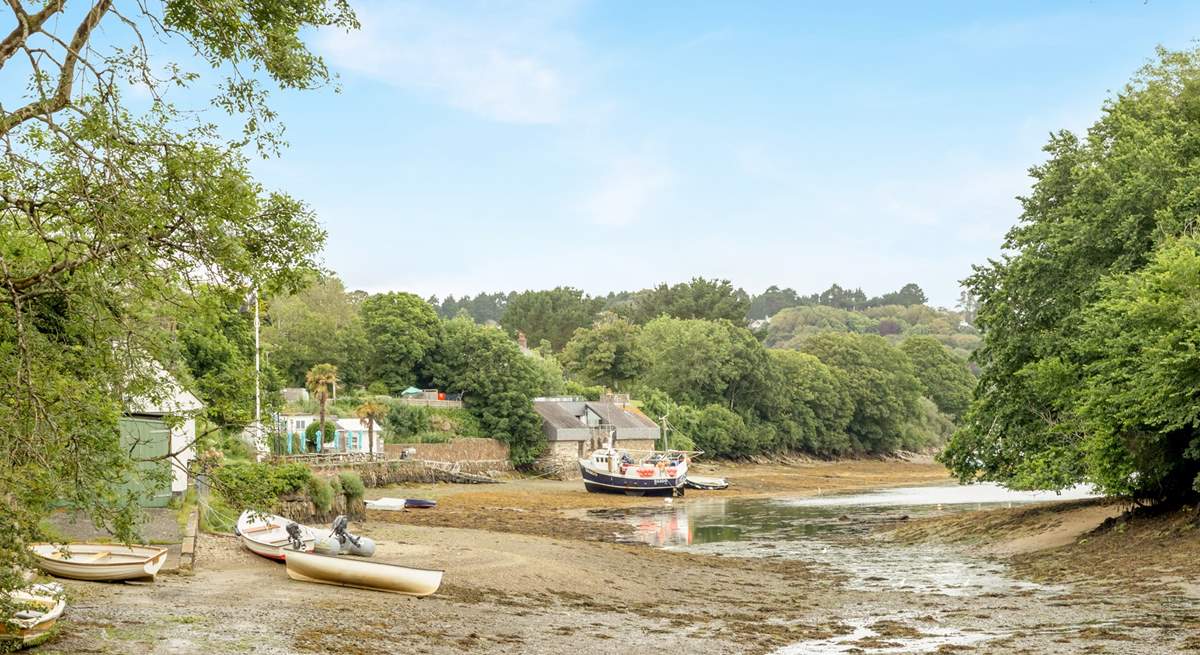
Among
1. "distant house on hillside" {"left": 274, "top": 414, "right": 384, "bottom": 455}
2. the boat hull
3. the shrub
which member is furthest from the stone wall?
the shrub

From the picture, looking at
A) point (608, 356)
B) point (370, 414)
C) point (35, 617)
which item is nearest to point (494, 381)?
point (370, 414)

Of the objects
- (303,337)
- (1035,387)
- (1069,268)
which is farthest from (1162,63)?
(303,337)

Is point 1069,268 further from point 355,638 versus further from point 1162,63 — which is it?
point 355,638

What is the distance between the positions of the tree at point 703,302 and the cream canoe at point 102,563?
405 feet

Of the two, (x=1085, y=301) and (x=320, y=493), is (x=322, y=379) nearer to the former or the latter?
(x=320, y=493)

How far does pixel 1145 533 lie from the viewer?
2712cm

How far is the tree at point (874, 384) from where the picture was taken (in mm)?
117562

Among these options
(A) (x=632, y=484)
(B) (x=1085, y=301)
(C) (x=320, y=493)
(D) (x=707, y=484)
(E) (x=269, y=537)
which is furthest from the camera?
(D) (x=707, y=484)

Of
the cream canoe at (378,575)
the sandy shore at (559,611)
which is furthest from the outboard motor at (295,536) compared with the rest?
the cream canoe at (378,575)

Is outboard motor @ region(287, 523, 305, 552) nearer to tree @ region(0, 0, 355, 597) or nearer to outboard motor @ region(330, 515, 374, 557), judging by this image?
outboard motor @ region(330, 515, 374, 557)

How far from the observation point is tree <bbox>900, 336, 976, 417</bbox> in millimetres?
138500

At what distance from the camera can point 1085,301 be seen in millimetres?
31219

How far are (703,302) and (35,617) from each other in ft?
440

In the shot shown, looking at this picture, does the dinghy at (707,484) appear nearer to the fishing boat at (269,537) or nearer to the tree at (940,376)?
the fishing boat at (269,537)
